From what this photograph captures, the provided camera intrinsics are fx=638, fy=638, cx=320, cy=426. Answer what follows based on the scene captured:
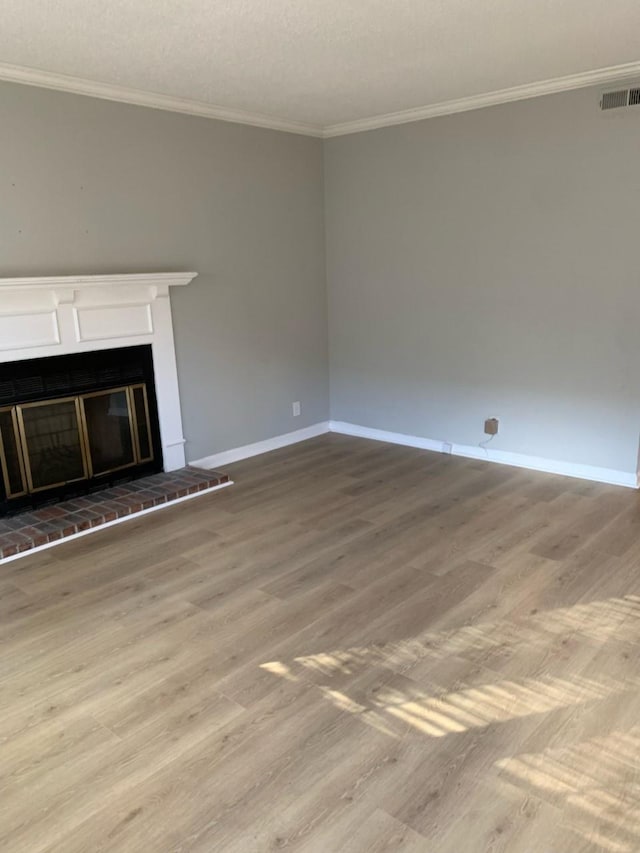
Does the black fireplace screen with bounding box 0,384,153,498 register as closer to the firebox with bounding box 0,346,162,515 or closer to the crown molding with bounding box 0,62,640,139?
the firebox with bounding box 0,346,162,515

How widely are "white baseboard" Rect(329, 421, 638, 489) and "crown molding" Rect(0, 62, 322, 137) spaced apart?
2.43m

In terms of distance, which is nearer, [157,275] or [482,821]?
[482,821]

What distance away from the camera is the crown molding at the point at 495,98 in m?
3.62

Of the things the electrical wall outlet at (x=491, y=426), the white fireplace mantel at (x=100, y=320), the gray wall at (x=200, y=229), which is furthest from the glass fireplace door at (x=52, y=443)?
the electrical wall outlet at (x=491, y=426)

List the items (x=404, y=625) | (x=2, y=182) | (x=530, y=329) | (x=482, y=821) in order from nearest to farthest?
(x=482, y=821)
(x=404, y=625)
(x=2, y=182)
(x=530, y=329)

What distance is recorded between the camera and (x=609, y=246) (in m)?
3.86

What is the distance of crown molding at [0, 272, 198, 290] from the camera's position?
11.1 feet

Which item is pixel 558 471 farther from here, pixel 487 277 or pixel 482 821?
pixel 482 821

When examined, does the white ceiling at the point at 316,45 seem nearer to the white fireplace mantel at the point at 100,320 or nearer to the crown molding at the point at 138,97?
the crown molding at the point at 138,97

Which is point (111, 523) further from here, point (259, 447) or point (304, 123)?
point (304, 123)

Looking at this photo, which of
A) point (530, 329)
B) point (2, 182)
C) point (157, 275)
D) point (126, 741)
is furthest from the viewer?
point (530, 329)

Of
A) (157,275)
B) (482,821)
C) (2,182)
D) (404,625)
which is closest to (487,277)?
(157,275)

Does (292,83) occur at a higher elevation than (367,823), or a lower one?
higher

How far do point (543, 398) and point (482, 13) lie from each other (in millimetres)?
2377
